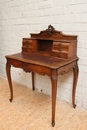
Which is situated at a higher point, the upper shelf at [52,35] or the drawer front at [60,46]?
the upper shelf at [52,35]

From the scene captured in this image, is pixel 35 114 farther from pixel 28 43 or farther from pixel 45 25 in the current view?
pixel 45 25

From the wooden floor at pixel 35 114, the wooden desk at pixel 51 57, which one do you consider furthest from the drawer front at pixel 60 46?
the wooden floor at pixel 35 114

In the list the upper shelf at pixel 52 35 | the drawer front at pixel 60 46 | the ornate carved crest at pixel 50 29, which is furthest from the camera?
the ornate carved crest at pixel 50 29

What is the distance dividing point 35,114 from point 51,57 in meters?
0.68

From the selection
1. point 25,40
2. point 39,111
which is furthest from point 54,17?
point 39,111

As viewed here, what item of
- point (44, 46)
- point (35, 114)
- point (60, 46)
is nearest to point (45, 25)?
point (44, 46)

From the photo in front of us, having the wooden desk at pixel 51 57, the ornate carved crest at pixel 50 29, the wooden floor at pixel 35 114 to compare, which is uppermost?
the ornate carved crest at pixel 50 29

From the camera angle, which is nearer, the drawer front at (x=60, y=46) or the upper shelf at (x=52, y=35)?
the drawer front at (x=60, y=46)

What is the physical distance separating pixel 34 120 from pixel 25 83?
85 cm

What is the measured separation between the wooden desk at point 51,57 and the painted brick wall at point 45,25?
0.29 feet

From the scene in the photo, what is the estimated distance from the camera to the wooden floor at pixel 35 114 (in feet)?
4.64

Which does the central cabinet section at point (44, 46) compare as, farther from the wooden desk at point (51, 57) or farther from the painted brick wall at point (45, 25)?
the painted brick wall at point (45, 25)

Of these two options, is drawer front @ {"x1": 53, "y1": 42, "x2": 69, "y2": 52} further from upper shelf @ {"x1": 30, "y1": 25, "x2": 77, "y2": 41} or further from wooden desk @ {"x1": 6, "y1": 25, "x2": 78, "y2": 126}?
upper shelf @ {"x1": 30, "y1": 25, "x2": 77, "y2": 41}

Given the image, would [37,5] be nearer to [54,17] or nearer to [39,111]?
[54,17]
